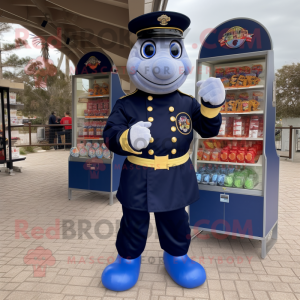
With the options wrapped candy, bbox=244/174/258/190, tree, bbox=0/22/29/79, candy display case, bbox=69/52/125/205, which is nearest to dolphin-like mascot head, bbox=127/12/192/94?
wrapped candy, bbox=244/174/258/190

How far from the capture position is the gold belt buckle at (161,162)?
2.45 m

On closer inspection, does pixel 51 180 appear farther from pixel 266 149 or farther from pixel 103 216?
pixel 266 149

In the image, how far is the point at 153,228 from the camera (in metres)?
4.09

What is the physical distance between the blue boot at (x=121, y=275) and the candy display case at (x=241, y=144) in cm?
108

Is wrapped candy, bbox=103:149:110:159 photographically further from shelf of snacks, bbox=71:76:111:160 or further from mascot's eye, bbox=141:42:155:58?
mascot's eye, bbox=141:42:155:58

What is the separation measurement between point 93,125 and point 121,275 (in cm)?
345

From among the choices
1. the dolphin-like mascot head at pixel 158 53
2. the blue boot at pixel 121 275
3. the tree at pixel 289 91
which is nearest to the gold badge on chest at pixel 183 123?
the dolphin-like mascot head at pixel 158 53

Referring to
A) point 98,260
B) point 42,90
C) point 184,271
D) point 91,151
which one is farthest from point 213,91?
point 42,90

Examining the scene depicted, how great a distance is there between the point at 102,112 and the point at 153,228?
2359 mm

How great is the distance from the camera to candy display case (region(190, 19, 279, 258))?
10.3 ft

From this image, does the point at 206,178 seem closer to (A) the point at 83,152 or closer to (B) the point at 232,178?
(B) the point at 232,178

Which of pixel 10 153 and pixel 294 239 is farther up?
pixel 10 153

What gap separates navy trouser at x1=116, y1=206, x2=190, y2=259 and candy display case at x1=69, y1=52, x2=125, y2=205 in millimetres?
2533

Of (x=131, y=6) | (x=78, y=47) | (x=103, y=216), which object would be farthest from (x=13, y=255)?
(x=78, y=47)
